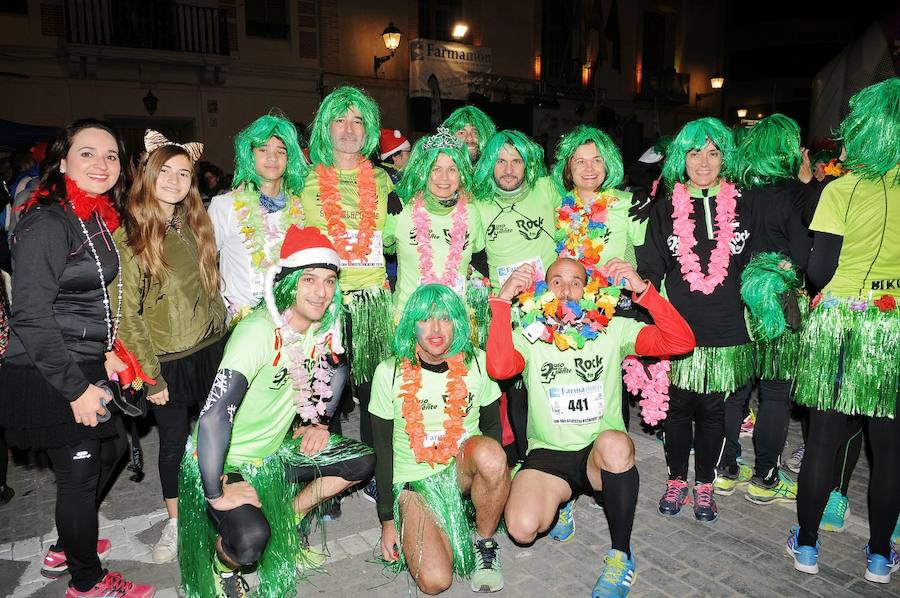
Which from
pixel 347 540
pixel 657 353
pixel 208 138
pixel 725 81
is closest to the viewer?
pixel 657 353

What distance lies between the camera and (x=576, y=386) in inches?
110

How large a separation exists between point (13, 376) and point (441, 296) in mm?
1696

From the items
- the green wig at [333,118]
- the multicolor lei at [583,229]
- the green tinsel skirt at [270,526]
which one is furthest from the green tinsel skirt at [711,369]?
the green wig at [333,118]

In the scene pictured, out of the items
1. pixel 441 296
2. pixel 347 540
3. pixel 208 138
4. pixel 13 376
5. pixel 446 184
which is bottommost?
pixel 347 540

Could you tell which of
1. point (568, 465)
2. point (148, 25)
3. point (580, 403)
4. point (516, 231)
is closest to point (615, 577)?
point (568, 465)

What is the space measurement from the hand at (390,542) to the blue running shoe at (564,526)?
84cm

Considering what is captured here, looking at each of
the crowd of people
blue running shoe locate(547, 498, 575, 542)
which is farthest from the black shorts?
blue running shoe locate(547, 498, 575, 542)

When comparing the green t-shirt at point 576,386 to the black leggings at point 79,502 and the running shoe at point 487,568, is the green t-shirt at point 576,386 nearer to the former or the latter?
the running shoe at point 487,568

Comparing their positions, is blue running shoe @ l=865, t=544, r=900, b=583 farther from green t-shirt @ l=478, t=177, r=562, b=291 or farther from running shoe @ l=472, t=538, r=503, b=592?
green t-shirt @ l=478, t=177, r=562, b=291

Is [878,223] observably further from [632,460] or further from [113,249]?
[113,249]

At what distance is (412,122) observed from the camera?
44.7 feet

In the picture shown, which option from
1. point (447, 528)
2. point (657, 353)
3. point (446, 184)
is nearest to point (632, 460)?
point (657, 353)

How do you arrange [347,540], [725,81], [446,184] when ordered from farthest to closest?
[725,81]
[446,184]
[347,540]

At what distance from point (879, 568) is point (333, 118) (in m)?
3.44
